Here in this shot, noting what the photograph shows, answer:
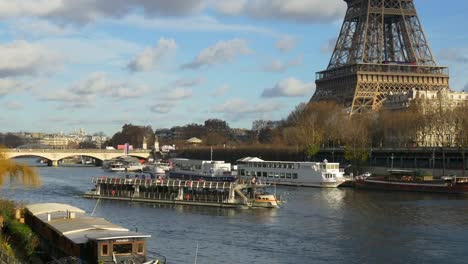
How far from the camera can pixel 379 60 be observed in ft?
429

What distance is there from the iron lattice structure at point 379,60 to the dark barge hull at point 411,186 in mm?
43537

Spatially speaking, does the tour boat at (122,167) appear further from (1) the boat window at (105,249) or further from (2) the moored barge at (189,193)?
(1) the boat window at (105,249)

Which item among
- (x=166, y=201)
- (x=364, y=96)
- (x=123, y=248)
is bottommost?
(x=123, y=248)

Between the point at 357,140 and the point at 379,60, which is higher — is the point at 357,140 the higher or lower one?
the lower one

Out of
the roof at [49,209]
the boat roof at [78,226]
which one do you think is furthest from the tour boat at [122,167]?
the boat roof at [78,226]

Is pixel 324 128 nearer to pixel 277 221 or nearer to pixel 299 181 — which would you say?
pixel 299 181

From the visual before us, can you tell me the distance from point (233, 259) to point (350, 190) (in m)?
45.5

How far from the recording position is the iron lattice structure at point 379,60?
12588 centimetres

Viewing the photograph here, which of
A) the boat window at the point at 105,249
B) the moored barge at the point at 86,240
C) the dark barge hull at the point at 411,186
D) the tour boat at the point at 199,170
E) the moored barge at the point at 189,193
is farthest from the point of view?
the tour boat at the point at 199,170

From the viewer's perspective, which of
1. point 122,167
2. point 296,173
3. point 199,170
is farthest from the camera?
point 122,167

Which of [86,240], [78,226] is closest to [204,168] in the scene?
[78,226]

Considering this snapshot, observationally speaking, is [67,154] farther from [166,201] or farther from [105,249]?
[105,249]

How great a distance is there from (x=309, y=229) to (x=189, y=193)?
19.4 metres

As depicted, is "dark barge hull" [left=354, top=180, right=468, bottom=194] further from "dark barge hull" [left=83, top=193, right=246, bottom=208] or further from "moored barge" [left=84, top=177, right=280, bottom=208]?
"dark barge hull" [left=83, top=193, right=246, bottom=208]
